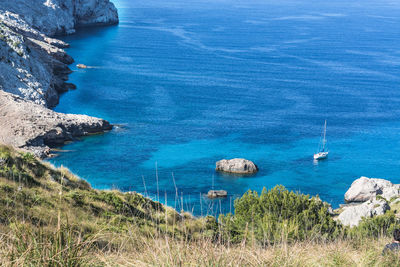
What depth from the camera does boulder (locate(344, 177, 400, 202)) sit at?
1983 inches

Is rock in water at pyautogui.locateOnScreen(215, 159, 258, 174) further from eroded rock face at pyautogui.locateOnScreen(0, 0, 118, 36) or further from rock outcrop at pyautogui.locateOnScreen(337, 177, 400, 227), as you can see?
eroded rock face at pyautogui.locateOnScreen(0, 0, 118, 36)

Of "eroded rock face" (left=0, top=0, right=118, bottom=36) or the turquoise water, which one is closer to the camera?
the turquoise water

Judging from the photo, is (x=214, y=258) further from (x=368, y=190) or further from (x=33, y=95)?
(x=33, y=95)

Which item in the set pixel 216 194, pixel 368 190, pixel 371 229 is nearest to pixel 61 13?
pixel 216 194

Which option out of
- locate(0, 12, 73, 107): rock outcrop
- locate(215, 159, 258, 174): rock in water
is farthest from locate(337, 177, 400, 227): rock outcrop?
locate(0, 12, 73, 107): rock outcrop

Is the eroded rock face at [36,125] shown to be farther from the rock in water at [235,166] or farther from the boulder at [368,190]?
the boulder at [368,190]

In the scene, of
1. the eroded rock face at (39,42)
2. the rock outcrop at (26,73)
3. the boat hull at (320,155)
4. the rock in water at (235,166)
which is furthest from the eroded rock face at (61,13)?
the boat hull at (320,155)

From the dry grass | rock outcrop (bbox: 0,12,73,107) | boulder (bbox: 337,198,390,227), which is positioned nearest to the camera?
the dry grass

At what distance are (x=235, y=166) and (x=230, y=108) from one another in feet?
75.2

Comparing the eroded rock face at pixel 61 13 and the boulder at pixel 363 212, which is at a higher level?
the eroded rock face at pixel 61 13

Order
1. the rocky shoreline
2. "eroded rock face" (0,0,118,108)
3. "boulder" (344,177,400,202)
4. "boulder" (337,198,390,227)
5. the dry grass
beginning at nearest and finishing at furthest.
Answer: the dry grass, "boulder" (337,198,390,227), "boulder" (344,177,400,202), the rocky shoreline, "eroded rock face" (0,0,118,108)

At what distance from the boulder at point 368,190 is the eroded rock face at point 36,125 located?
3402 cm

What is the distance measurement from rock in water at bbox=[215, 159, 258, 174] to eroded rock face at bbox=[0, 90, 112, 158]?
18.7 m

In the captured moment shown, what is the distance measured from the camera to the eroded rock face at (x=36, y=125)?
179 feet
